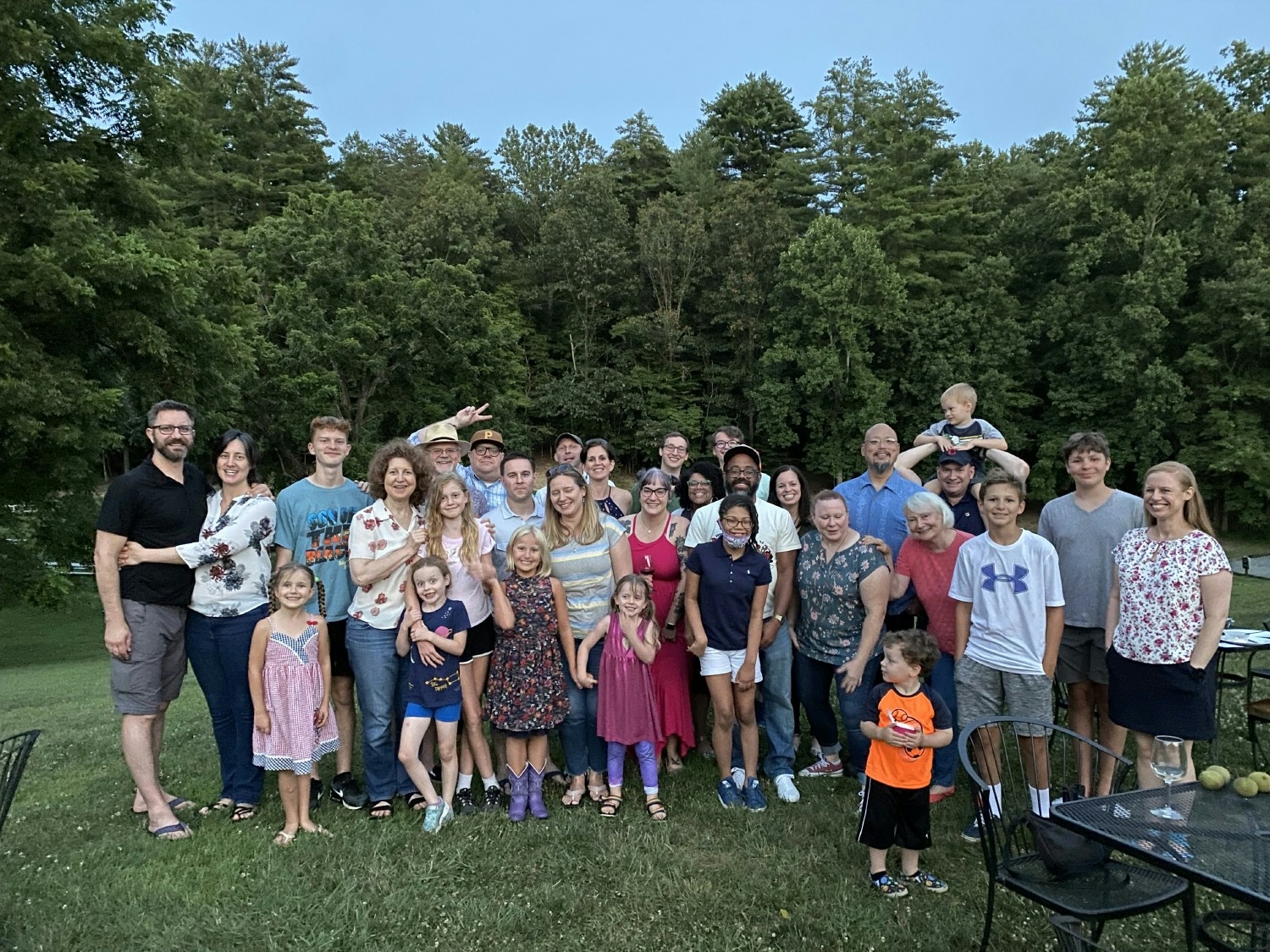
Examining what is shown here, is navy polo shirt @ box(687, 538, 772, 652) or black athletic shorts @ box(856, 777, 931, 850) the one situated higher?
navy polo shirt @ box(687, 538, 772, 652)

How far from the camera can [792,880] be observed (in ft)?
11.8

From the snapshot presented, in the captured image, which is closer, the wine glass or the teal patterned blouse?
the wine glass

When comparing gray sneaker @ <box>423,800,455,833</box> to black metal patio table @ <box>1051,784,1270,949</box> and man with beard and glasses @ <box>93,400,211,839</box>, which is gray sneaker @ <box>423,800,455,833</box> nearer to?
man with beard and glasses @ <box>93,400,211,839</box>

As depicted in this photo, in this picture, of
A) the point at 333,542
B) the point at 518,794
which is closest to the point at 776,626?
the point at 518,794

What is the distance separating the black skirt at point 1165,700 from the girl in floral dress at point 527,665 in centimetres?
288

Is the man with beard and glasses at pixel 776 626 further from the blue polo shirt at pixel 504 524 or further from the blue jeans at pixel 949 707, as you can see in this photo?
the blue polo shirt at pixel 504 524

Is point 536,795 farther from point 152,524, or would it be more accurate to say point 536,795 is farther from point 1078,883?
point 1078,883

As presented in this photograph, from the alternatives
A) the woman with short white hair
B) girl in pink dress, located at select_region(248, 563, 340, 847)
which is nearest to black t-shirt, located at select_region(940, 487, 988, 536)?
the woman with short white hair

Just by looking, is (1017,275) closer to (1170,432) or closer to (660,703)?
(1170,432)

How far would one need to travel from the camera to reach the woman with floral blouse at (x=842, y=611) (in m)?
4.37

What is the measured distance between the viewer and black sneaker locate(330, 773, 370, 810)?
168 inches

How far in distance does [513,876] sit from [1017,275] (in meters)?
35.0

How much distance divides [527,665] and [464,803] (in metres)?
0.86

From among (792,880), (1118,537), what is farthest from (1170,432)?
(792,880)
